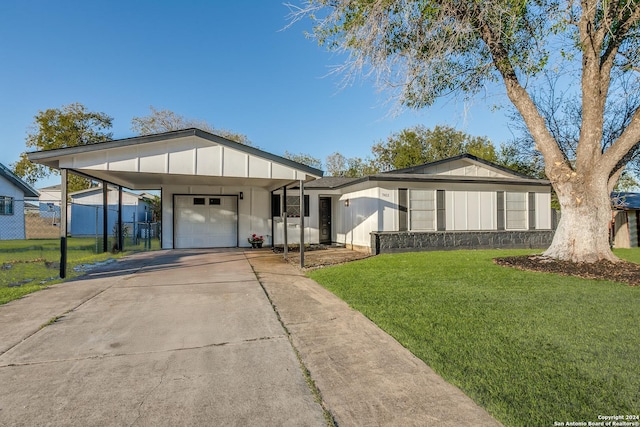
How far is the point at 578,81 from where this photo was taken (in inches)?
339

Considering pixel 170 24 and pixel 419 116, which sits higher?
pixel 170 24

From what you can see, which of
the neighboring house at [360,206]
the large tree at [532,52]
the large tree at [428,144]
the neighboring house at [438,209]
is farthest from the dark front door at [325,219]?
the large tree at [428,144]

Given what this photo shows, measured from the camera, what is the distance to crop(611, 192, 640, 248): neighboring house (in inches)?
544

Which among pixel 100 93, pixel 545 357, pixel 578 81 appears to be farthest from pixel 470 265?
pixel 100 93

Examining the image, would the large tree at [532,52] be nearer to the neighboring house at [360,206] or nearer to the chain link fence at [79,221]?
the neighboring house at [360,206]

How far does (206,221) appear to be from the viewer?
13.0 m

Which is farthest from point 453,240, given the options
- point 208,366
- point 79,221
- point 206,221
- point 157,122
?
point 157,122

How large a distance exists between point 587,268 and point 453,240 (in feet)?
16.0

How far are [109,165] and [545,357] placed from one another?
7.75 meters

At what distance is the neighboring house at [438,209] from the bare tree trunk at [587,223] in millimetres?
4162

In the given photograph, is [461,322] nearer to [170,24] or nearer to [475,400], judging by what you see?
[475,400]

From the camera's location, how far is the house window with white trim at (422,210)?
11.2m

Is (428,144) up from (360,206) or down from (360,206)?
up

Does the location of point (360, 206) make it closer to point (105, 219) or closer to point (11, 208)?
point (105, 219)
